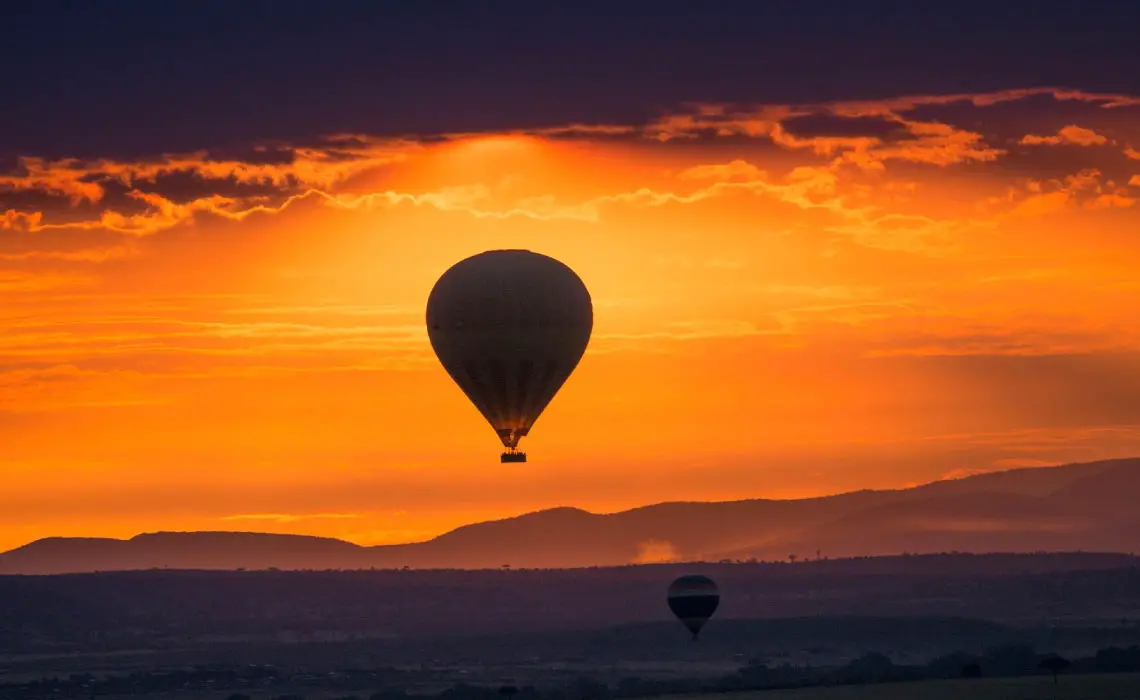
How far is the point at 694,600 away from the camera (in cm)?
16550

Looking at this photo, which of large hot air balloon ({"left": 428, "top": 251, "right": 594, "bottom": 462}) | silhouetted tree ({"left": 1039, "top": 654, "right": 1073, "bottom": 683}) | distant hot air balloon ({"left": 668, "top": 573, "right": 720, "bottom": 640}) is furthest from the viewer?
distant hot air balloon ({"left": 668, "top": 573, "right": 720, "bottom": 640})

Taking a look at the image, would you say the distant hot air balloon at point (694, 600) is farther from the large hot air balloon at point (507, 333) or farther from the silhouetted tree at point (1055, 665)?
the large hot air balloon at point (507, 333)

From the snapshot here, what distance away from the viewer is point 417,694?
174500 millimetres

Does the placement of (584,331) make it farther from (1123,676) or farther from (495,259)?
(1123,676)

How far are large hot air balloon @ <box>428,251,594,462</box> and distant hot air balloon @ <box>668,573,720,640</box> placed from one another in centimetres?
5715

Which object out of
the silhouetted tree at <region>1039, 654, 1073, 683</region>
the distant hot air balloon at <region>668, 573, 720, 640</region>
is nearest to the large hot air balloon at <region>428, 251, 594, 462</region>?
the silhouetted tree at <region>1039, 654, 1073, 683</region>

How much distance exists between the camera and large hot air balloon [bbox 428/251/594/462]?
109000 millimetres

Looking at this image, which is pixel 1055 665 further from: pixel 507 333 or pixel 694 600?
pixel 507 333

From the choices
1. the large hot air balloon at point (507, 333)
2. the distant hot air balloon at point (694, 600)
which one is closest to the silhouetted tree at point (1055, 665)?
the distant hot air balloon at point (694, 600)

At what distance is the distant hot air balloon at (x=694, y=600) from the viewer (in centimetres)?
16500

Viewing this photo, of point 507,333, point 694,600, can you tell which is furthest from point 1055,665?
point 507,333

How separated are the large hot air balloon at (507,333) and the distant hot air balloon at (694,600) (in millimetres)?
57155

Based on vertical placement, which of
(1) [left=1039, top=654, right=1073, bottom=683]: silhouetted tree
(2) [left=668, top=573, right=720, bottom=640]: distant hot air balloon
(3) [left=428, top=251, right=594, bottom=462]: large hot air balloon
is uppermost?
(3) [left=428, top=251, right=594, bottom=462]: large hot air balloon

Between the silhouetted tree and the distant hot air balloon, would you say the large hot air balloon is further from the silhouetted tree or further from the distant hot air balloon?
the distant hot air balloon
